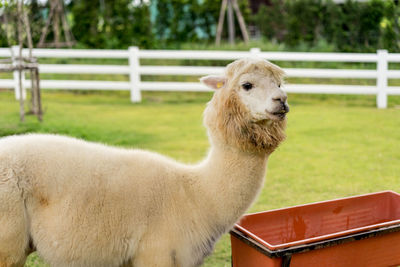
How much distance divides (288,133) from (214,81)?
5958 millimetres

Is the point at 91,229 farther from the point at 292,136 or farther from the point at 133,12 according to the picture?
the point at 133,12

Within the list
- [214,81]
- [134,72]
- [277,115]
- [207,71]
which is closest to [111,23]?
[134,72]

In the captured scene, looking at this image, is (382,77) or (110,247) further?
(382,77)

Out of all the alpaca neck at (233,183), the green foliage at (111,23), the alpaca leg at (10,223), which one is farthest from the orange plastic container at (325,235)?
the green foliage at (111,23)

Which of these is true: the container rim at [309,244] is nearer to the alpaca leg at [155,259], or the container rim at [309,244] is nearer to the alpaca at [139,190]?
the alpaca at [139,190]

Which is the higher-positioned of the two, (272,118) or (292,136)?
(272,118)

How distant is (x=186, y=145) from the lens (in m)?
8.11

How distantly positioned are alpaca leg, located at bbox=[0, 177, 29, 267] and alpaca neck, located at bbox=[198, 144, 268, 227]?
105 cm

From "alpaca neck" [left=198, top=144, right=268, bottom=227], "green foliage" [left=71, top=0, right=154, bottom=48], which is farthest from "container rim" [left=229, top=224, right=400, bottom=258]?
"green foliage" [left=71, top=0, right=154, bottom=48]

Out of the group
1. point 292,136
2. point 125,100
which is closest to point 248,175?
point 292,136

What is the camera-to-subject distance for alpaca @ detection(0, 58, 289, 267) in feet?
9.05

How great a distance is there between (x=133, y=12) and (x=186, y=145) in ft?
32.9

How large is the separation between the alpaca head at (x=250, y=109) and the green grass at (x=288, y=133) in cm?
159

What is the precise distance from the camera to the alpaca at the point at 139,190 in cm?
276
